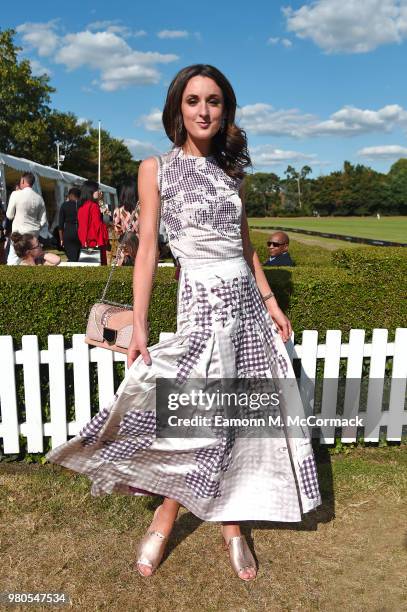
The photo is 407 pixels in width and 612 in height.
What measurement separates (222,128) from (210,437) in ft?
4.74

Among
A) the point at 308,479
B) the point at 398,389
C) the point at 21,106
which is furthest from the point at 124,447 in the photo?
the point at 21,106

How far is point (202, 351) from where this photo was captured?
7.98 feet

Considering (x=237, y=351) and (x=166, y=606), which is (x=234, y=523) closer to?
(x=166, y=606)

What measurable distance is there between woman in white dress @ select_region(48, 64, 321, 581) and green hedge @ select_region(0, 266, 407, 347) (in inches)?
51.2

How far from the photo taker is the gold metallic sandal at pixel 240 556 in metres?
2.60

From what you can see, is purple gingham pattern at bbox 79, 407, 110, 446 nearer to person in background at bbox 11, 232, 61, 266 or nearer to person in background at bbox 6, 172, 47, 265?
person in background at bbox 11, 232, 61, 266

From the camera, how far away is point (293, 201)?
133m

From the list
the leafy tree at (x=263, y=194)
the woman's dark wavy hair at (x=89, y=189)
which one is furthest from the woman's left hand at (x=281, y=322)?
the leafy tree at (x=263, y=194)

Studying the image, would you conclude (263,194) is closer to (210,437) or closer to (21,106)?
(21,106)

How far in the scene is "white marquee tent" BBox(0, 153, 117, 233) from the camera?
504 inches

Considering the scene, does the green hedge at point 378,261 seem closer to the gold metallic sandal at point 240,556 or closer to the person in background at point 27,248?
the gold metallic sandal at point 240,556

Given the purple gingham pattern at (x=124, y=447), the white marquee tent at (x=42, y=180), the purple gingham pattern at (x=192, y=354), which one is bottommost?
the purple gingham pattern at (x=124, y=447)

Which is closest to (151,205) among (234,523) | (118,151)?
(234,523)

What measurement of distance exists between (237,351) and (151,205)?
0.77m
